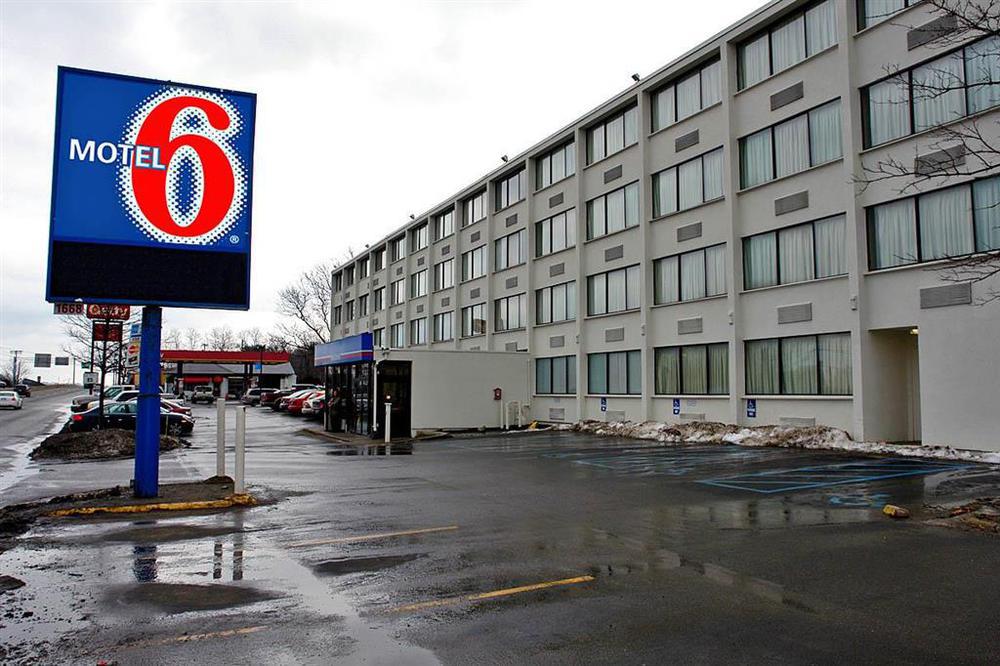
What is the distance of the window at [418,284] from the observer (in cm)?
4922

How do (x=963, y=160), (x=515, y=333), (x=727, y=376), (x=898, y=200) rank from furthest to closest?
(x=515, y=333) < (x=727, y=376) < (x=898, y=200) < (x=963, y=160)

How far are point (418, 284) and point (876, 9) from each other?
1364 inches

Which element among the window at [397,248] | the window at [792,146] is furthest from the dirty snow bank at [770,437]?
the window at [397,248]

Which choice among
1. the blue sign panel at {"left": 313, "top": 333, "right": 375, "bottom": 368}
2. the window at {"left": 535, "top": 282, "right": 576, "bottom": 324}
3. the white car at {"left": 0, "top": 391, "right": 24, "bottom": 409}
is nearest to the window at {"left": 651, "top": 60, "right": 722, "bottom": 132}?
the window at {"left": 535, "top": 282, "right": 576, "bottom": 324}

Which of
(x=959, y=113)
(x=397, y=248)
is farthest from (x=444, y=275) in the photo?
(x=959, y=113)

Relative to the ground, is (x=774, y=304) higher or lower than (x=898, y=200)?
lower

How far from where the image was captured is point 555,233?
34125 mm

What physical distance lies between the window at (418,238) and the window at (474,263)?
7195 mm

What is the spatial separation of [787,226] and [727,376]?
5.19 meters

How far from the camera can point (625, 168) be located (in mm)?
29422

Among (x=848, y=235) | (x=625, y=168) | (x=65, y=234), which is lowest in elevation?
(x=65, y=234)

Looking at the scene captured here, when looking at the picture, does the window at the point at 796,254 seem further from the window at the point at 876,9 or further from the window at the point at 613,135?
the window at the point at 613,135

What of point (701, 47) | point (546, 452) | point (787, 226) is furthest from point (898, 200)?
point (546, 452)

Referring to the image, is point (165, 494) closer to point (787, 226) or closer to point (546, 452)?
point (546, 452)
